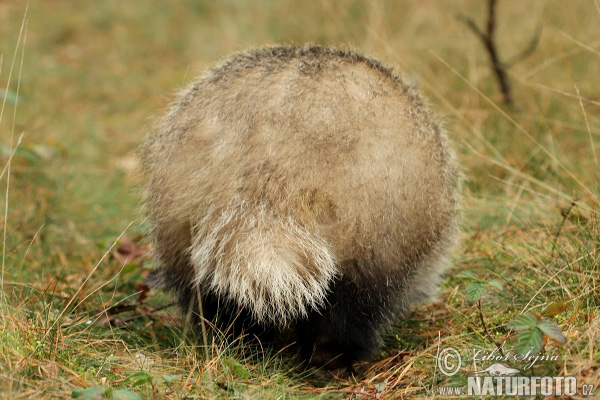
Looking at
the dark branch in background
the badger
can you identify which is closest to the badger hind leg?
→ the badger

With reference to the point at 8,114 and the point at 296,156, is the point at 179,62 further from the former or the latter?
the point at 296,156

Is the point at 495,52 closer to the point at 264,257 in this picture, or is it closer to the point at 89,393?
the point at 264,257

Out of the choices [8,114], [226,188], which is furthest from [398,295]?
[8,114]

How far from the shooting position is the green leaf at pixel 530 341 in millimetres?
2189

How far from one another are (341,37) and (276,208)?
4.60m

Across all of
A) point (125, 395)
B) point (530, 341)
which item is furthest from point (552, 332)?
point (125, 395)

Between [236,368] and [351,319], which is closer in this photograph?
[236,368]

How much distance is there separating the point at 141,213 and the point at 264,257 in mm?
1243

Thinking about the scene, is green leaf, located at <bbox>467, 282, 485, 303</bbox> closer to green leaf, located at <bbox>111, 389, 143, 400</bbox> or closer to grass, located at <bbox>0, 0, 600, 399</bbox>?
grass, located at <bbox>0, 0, 600, 399</bbox>

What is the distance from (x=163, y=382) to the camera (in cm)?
235

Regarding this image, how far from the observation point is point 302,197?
2422 millimetres

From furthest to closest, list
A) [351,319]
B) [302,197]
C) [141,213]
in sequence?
[141,213] < [351,319] < [302,197]

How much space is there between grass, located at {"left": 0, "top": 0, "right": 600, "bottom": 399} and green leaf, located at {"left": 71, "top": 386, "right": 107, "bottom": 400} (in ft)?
0.33

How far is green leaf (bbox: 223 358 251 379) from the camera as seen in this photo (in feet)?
8.26
